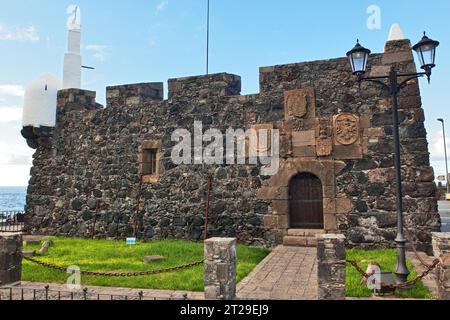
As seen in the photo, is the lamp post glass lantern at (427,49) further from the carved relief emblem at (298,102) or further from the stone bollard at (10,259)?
the stone bollard at (10,259)

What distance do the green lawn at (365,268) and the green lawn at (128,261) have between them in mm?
1805

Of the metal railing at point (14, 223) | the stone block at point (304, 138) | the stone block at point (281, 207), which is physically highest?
the stone block at point (304, 138)

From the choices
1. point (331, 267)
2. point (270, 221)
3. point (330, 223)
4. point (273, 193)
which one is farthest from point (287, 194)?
point (331, 267)

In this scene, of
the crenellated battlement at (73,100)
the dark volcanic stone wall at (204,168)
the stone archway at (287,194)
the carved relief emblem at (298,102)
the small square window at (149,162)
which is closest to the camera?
the dark volcanic stone wall at (204,168)

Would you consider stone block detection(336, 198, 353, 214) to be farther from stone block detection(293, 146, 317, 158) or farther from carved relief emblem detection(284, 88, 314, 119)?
carved relief emblem detection(284, 88, 314, 119)

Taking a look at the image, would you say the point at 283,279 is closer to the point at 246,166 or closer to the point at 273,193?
the point at 273,193

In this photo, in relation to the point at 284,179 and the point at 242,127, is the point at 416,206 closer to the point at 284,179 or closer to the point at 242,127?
the point at 284,179

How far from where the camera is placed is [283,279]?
238 inches

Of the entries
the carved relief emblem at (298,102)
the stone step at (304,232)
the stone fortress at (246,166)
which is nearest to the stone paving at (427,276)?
the stone fortress at (246,166)

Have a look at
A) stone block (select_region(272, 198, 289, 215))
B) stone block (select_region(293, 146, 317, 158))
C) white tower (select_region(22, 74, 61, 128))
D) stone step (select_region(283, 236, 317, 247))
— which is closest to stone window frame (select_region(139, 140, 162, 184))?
stone block (select_region(272, 198, 289, 215))

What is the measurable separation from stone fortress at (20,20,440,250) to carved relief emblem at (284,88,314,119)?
26mm

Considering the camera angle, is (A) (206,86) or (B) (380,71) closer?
(B) (380,71)

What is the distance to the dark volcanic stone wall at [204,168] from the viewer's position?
Result: 8391 mm

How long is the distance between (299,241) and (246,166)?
240 cm
